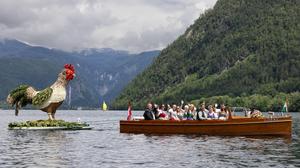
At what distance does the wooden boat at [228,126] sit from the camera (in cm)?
6238

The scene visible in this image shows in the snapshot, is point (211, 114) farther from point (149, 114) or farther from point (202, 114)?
point (149, 114)

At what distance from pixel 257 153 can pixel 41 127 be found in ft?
127

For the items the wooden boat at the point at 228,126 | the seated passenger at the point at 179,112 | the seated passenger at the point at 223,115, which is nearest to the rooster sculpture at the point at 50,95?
the wooden boat at the point at 228,126

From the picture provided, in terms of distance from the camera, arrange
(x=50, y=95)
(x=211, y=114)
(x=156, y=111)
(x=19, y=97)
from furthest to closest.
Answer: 1. (x=19, y=97)
2. (x=50, y=95)
3. (x=156, y=111)
4. (x=211, y=114)

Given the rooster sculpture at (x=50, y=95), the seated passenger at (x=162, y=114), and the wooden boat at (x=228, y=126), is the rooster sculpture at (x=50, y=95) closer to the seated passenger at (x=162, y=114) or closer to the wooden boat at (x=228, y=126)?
the wooden boat at (x=228, y=126)

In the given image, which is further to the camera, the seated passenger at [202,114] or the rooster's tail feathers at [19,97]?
the rooster's tail feathers at [19,97]

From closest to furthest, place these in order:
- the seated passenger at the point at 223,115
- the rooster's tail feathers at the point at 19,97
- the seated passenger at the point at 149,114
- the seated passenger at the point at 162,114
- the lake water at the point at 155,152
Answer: the lake water at the point at 155,152
the seated passenger at the point at 223,115
the seated passenger at the point at 149,114
the seated passenger at the point at 162,114
the rooster's tail feathers at the point at 19,97

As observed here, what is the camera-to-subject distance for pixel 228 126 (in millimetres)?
63125

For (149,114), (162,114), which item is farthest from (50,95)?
(162,114)

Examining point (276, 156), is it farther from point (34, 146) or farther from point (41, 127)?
point (41, 127)

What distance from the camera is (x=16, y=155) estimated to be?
45.0m

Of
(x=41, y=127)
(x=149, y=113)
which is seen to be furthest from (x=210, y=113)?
(x=41, y=127)

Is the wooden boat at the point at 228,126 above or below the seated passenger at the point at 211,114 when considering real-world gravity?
below

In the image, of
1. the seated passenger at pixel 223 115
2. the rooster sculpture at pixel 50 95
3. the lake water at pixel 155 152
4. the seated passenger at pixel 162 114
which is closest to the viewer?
the lake water at pixel 155 152
